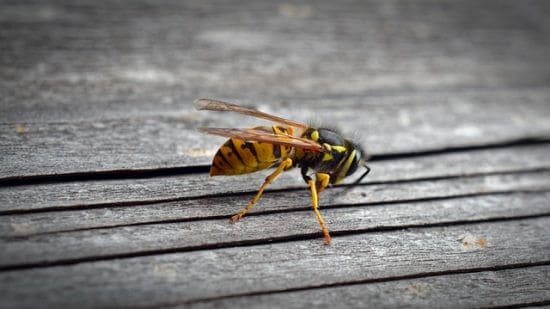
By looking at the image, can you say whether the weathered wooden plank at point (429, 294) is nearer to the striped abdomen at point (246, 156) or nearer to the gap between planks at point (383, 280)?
the gap between planks at point (383, 280)

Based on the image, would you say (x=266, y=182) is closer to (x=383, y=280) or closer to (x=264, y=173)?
(x=264, y=173)

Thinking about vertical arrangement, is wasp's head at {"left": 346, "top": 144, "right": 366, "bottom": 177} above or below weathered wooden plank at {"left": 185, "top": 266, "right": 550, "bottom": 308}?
above

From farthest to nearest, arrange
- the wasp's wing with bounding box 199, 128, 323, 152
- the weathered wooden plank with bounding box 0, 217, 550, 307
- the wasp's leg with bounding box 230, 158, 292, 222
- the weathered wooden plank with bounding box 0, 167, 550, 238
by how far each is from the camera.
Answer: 1. the wasp's wing with bounding box 199, 128, 323, 152
2. the wasp's leg with bounding box 230, 158, 292, 222
3. the weathered wooden plank with bounding box 0, 167, 550, 238
4. the weathered wooden plank with bounding box 0, 217, 550, 307

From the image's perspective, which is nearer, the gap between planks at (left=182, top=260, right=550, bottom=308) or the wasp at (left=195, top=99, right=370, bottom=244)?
the gap between planks at (left=182, top=260, right=550, bottom=308)

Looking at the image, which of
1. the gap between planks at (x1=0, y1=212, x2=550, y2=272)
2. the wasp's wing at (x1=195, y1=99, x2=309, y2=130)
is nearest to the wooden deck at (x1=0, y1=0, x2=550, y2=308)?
the gap between planks at (x1=0, y1=212, x2=550, y2=272)

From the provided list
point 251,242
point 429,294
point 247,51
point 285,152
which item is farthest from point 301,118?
point 429,294

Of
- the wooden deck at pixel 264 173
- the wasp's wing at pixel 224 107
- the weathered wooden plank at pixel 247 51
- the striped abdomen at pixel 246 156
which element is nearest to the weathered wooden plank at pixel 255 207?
the wooden deck at pixel 264 173

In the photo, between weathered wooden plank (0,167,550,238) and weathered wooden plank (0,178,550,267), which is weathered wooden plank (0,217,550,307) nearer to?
weathered wooden plank (0,178,550,267)
